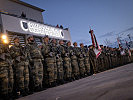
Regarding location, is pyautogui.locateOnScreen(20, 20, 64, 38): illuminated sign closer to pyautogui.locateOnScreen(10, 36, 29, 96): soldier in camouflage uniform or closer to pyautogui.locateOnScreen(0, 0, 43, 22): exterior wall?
pyautogui.locateOnScreen(0, 0, 43, 22): exterior wall

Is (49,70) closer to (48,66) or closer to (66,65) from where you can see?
(48,66)

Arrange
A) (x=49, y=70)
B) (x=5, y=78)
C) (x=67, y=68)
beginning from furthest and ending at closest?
(x=67, y=68) < (x=49, y=70) < (x=5, y=78)

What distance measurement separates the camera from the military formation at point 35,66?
12.0 feet

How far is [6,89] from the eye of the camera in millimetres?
3516

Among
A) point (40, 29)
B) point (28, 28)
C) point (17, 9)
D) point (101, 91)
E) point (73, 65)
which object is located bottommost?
point (101, 91)

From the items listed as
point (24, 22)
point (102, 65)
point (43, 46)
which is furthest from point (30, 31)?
point (43, 46)

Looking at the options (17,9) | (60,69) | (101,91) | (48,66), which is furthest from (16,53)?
(17,9)

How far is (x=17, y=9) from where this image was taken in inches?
495

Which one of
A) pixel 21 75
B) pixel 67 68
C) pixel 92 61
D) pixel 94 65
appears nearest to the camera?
pixel 21 75

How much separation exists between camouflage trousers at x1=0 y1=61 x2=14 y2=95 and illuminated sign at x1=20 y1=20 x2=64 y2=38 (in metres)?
7.21

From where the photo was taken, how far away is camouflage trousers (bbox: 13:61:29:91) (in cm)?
380

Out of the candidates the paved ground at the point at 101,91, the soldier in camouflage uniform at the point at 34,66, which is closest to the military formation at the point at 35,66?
the soldier in camouflage uniform at the point at 34,66

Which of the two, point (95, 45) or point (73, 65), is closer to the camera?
point (73, 65)

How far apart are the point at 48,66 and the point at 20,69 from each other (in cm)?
107
